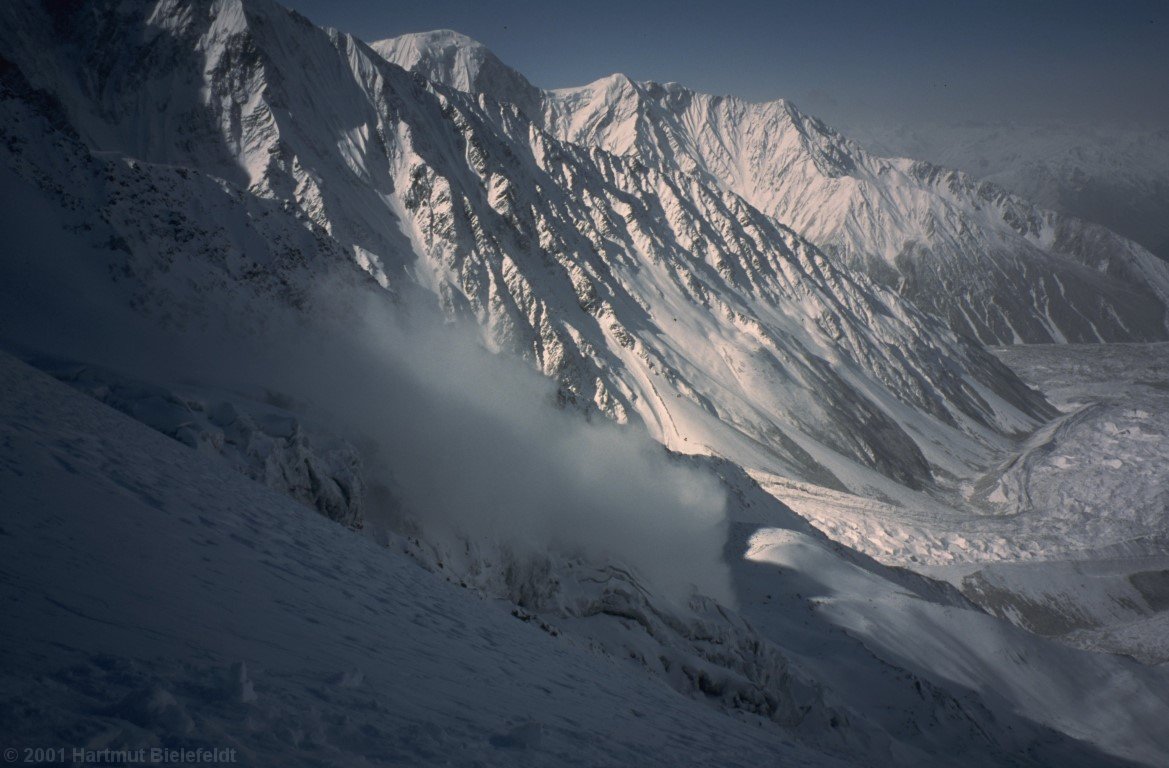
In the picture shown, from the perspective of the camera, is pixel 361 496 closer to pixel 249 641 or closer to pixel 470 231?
pixel 249 641

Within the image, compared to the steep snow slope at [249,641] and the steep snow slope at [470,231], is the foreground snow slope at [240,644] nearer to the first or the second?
the steep snow slope at [249,641]

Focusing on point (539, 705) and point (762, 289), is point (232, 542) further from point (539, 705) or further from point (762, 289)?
point (762, 289)

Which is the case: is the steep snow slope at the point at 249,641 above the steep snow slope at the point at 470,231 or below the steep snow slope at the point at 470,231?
below

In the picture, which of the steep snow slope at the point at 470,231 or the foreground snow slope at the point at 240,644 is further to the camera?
the steep snow slope at the point at 470,231

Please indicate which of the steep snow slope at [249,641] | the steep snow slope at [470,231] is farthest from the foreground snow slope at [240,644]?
the steep snow slope at [470,231]

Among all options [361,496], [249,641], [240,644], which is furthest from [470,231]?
[240,644]

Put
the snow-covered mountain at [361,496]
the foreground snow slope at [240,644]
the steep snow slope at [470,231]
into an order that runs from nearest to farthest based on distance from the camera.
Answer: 1. the foreground snow slope at [240,644]
2. the snow-covered mountain at [361,496]
3. the steep snow slope at [470,231]

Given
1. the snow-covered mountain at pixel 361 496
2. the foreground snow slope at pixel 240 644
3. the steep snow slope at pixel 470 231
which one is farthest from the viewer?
the steep snow slope at pixel 470 231
